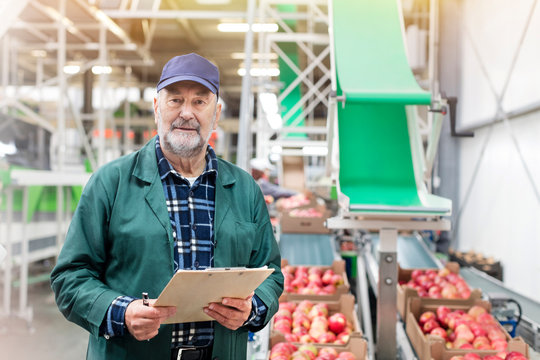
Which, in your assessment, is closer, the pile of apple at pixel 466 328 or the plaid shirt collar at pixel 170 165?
the plaid shirt collar at pixel 170 165

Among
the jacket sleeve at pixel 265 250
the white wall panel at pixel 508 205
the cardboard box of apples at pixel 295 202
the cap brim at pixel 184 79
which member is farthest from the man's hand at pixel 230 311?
the white wall panel at pixel 508 205

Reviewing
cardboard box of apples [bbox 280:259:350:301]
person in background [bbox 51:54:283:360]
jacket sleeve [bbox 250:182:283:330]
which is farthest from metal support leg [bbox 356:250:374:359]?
person in background [bbox 51:54:283:360]

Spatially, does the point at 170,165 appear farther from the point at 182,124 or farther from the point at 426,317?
the point at 426,317

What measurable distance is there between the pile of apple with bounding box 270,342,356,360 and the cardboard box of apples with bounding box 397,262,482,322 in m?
0.95

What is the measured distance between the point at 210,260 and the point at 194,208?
0.19 metres

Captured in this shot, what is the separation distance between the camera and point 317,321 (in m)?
3.02

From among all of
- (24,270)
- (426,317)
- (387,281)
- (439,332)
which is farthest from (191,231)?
(24,270)

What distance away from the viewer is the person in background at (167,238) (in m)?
1.46

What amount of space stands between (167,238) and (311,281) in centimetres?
251

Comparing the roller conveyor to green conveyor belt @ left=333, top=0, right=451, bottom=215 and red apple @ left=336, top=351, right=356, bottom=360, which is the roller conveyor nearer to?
green conveyor belt @ left=333, top=0, right=451, bottom=215

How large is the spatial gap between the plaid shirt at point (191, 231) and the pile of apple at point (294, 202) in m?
4.66

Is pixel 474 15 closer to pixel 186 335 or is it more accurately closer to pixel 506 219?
pixel 506 219

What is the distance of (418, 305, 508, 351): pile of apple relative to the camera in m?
2.74

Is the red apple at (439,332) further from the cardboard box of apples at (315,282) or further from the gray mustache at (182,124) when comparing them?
the gray mustache at (182,124)
